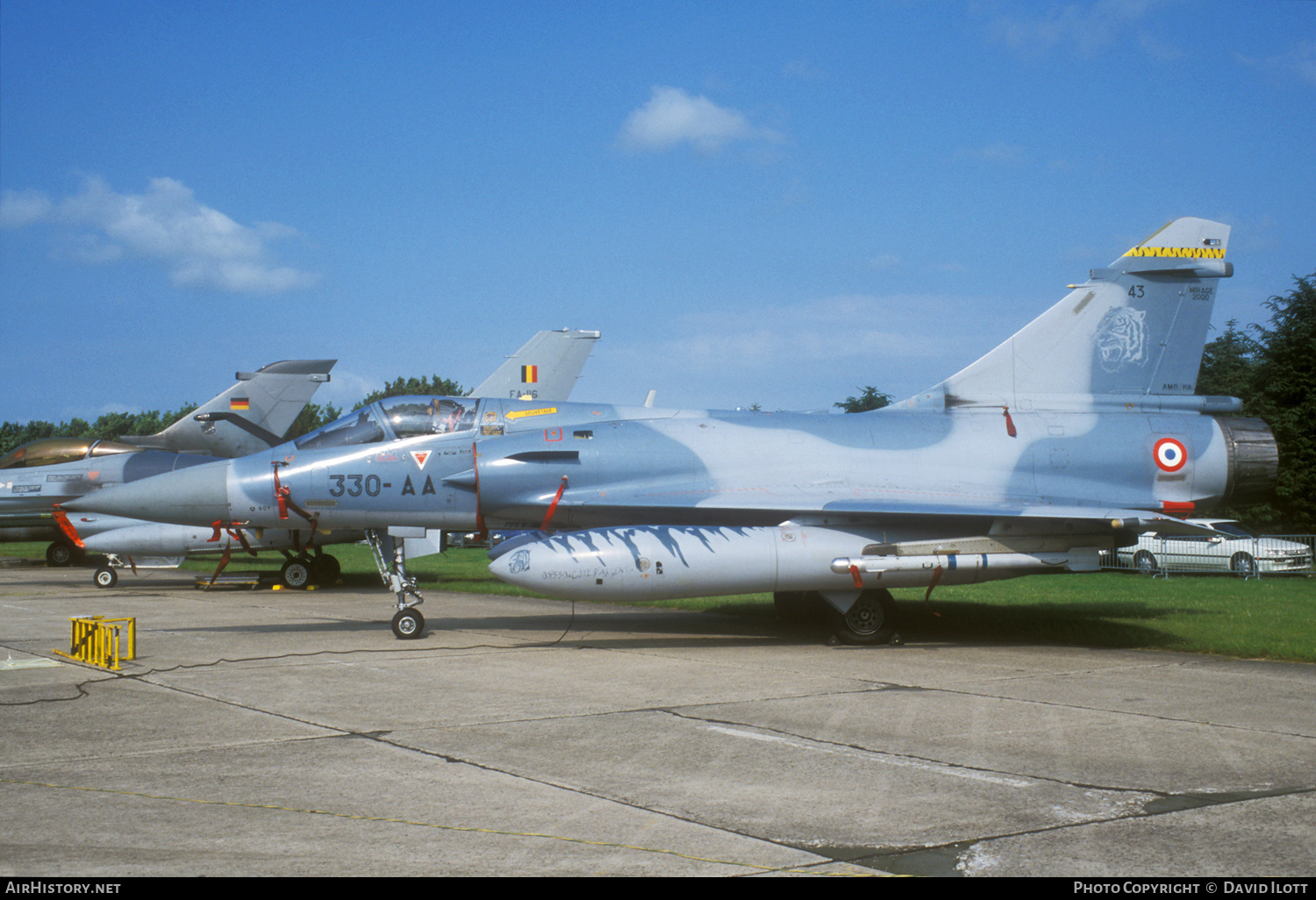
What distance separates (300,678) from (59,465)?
1745cm

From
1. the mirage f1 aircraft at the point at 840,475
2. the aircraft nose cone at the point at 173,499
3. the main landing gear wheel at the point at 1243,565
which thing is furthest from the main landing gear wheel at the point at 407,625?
the main landing gear wheel at the point at 1243,565

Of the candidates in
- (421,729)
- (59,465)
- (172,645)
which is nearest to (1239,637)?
(421,729)

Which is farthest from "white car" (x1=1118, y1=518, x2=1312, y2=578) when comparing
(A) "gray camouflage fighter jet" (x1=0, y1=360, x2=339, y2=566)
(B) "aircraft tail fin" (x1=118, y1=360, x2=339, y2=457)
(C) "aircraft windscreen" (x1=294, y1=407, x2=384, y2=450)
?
(A) "gray camouflage fighter jet" (x1=0, y1=360, x2=339, y2=566)

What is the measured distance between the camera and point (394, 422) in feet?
37.8

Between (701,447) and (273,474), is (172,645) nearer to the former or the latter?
(273,474)

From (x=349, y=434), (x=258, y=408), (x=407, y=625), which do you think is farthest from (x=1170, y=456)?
(x=258, y=408)

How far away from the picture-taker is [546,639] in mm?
11734

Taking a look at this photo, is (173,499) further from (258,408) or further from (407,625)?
(258,408)

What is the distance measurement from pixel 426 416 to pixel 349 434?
34.1 inches

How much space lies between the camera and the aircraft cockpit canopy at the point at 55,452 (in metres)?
23.0

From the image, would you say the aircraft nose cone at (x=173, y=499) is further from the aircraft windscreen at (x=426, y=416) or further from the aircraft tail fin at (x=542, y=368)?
the aircraft tail fin at (x=542, y=368)

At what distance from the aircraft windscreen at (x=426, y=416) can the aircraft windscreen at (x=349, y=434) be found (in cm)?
17

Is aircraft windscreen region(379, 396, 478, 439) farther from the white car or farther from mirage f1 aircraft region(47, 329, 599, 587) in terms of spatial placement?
the white car

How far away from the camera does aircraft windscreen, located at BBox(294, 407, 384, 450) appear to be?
11430 millimetres
